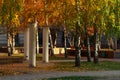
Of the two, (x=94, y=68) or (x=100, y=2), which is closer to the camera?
(x=100, y=2)

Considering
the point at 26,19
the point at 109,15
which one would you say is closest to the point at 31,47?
the point at 26,19

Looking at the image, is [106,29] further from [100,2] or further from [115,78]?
[115,78]

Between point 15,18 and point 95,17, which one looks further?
point 95,17

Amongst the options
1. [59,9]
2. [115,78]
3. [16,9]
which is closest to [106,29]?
[59,9]

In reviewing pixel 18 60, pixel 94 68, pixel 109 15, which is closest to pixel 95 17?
pixel 109 15

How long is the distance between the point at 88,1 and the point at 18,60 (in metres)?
9.46

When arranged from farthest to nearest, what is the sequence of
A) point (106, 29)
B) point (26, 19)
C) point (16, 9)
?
point (26, 19)
point (106, 29)
point (16, 9)

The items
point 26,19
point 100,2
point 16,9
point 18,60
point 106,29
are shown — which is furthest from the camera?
point 18,60

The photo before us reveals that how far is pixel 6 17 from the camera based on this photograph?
24688 mm

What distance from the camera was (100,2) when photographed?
2720 cm

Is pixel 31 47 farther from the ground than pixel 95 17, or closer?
closer

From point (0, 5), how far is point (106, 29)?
8.27m

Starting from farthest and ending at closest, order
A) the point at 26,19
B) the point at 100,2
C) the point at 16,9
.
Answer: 1. the point at 26,19
2. the point at 100,2
3. the point at 16,9

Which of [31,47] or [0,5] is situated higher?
[0,5]
